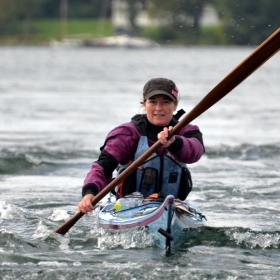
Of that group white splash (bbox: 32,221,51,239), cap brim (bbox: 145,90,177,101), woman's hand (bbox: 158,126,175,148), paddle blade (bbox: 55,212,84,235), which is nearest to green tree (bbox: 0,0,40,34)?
white splash (bbox: 32,221,51,239)

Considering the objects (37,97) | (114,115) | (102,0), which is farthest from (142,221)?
(102,0)

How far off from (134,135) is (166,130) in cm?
66

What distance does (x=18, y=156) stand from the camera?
17562 millimetres

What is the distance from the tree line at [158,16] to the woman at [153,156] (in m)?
51.8

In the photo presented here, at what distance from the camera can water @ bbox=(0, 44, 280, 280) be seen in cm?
977

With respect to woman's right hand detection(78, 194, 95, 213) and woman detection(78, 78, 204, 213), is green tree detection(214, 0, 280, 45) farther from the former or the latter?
woman's right hand detection(78, 194, 95, 213)

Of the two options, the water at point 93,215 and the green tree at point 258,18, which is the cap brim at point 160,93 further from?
the green tree at point 258,18

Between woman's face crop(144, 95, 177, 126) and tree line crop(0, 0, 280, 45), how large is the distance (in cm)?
5198

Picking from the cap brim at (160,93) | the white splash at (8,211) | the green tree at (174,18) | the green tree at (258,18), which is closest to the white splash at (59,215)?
the white splash at (8,211)

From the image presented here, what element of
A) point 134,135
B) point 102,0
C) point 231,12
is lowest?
point 134,135

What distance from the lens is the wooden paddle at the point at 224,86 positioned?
9203 millimetres

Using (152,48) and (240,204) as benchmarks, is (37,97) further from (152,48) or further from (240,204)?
(152,48)

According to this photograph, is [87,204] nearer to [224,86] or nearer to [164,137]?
[164,137]

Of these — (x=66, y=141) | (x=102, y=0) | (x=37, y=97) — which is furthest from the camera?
(x=102, y=0)
